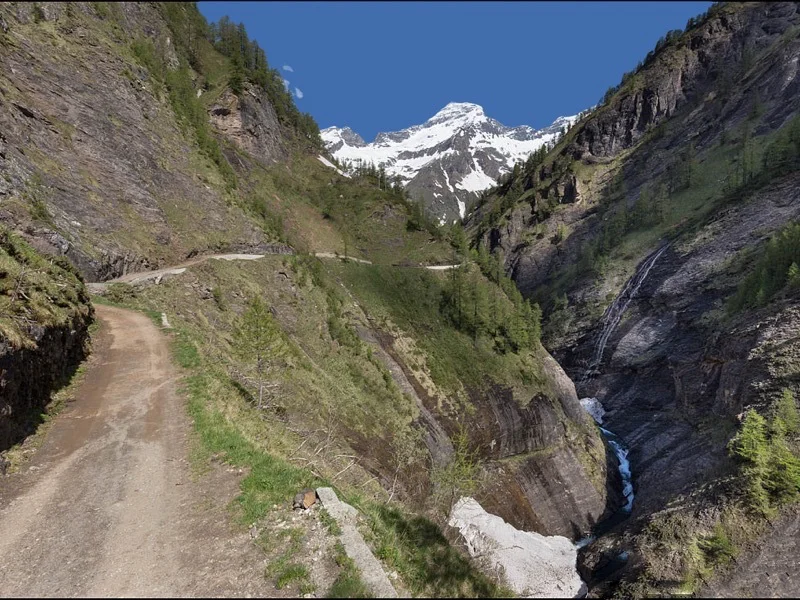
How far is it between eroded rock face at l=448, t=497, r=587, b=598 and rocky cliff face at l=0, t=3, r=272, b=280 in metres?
36.8

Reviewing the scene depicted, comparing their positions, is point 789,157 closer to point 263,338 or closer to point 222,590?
point 263,338

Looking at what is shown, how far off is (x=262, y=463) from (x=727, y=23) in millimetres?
198844

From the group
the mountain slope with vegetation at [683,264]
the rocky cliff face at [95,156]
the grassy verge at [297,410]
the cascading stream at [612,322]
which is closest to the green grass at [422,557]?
the grassy verge at [297,410]

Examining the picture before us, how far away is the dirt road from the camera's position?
7367 millimetres

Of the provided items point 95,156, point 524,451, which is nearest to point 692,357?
point 524,451

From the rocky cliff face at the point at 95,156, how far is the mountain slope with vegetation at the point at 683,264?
49.3m

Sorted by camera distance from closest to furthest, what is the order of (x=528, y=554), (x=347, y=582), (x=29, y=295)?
(x=347, y=582), (x=29, y=295), (x=528, y=554)

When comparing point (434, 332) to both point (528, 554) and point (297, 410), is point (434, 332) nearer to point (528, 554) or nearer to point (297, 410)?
point (528, 554)

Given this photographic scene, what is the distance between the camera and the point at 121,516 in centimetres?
917

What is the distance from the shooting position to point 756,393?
3884 centimetres

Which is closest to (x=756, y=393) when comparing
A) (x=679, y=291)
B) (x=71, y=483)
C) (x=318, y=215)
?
(x=679, y=291)

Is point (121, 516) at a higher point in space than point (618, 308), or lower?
lower

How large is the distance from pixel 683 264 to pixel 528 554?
63234mm

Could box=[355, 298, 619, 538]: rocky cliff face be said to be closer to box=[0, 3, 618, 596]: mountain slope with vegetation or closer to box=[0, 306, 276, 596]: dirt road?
box=[0, 3, 618, 596]: mountain slope with vegetation
